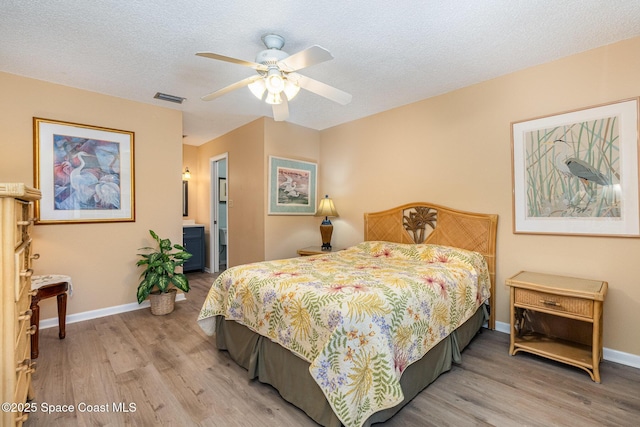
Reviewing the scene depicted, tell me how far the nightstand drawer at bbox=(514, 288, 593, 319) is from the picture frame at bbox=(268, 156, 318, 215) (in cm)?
296

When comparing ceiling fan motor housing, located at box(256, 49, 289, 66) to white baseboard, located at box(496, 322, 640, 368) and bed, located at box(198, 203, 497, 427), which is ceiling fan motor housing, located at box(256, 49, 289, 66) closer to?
bed, located at box(198, 203, 497, 427)

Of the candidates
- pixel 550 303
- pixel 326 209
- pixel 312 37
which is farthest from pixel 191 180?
pixel 550 303

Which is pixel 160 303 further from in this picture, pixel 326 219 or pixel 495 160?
pixel 495 160

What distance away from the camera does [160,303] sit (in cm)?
336

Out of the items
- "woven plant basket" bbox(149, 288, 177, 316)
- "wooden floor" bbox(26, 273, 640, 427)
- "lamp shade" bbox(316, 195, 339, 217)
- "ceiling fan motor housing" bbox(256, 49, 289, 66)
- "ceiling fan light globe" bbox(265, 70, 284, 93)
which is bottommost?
"wooden floor" bbox(26, 273, 640, 427)

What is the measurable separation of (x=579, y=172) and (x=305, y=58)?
8.00 feet

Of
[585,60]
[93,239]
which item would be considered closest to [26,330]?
[93,239]

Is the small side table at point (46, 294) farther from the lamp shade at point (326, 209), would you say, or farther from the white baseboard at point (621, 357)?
the white baseboard at point (621, 357)

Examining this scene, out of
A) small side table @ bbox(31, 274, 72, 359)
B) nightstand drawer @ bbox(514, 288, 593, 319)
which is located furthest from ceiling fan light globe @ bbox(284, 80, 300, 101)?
small side table @ bbox(31, 274, 72, 359)

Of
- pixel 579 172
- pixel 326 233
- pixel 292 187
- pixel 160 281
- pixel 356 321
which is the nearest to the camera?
pixel 356 321

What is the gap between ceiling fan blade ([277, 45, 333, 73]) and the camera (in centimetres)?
180

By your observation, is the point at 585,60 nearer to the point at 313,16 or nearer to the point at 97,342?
the point at 313,16

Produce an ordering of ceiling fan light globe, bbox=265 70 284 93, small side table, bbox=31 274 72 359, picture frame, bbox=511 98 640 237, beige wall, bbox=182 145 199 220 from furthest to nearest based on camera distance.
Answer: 1. beige wall, bbox=182 145 199 220
2. small side table, bbox=31 274 72 359
3. picture frame, bbox=511 98 640 237
4. ceiling fan light globe, bbox=265 70 284 93

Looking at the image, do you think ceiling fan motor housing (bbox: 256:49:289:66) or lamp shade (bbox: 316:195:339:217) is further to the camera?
lamp shade (bbox: 316:195:339:217)
